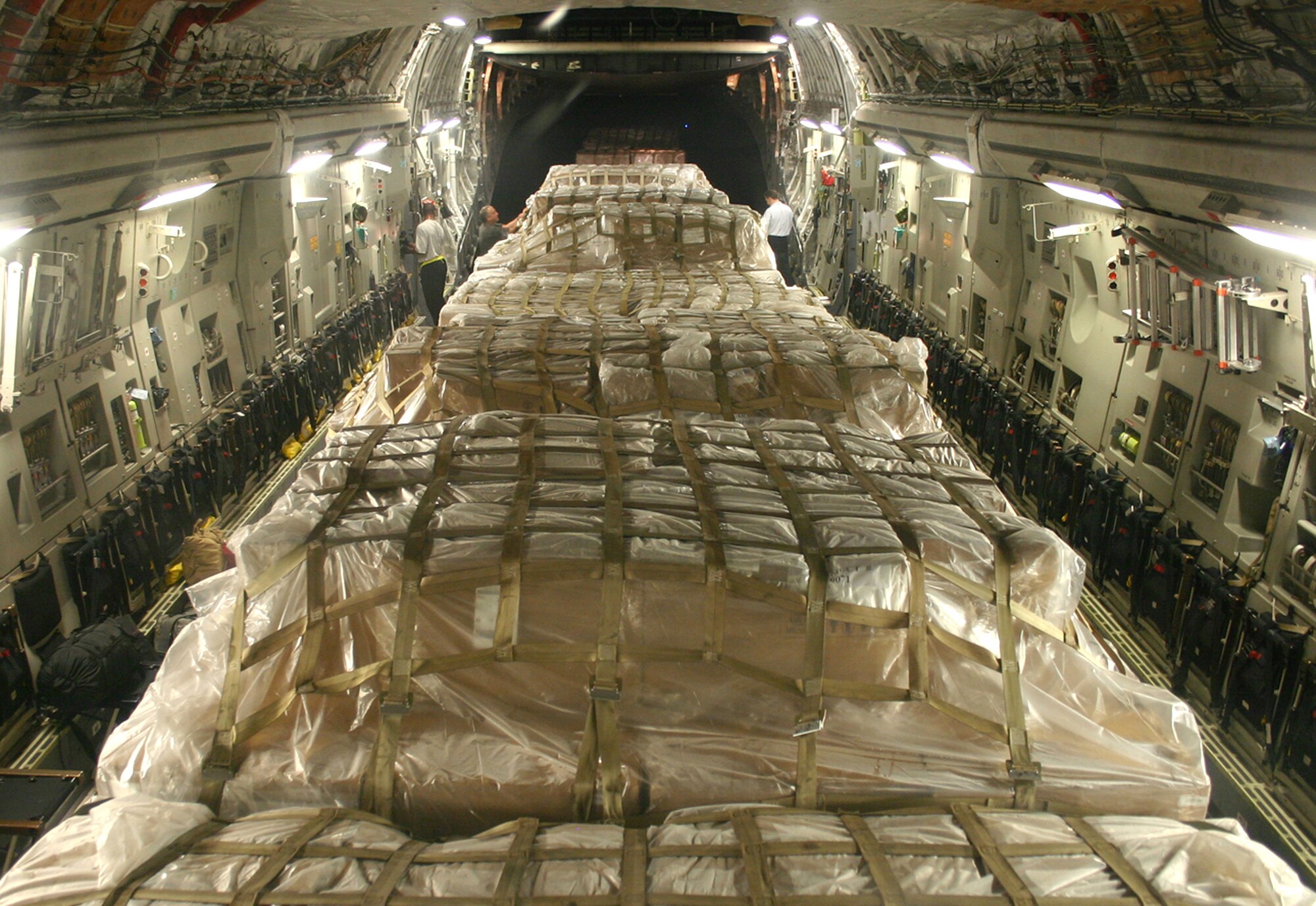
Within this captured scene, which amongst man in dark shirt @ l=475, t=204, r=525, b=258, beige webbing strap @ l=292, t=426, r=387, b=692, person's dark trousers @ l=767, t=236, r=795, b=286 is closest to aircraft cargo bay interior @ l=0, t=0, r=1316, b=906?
beige webbing strap @ l=292, t=426, r=387, b=692

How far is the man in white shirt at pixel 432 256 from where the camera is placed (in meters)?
12.0

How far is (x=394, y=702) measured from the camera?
295 centimetres

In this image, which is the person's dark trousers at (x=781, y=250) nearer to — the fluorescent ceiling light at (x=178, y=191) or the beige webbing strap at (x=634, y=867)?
the fluorescent ceiling light at (x=178, y=191)

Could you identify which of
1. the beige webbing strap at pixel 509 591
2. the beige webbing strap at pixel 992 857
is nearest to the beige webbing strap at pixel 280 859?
the beige webbing strap at pixel 509 591

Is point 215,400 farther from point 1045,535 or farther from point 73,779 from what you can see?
point 1045,535

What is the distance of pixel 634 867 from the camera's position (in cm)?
247

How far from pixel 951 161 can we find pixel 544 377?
542 cm

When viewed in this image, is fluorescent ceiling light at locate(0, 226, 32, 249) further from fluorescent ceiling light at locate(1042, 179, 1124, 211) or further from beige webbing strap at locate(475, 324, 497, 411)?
fluorescent ceiling light at locate(1042, 179, 1124, 211)

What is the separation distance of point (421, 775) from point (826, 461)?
6.67 feet

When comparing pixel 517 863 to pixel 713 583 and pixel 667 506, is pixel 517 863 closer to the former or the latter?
pixel 713 583

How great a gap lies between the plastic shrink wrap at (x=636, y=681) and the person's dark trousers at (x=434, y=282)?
915 centimetres

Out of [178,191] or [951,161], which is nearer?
[178,191]

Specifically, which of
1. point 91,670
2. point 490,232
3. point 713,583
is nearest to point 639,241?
point 490,232

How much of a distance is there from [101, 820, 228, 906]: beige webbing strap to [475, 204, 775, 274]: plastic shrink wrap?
267 inches
